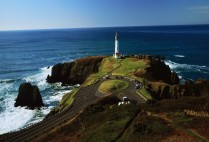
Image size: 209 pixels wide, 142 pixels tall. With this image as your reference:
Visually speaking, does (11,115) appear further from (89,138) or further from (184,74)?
(184,74)

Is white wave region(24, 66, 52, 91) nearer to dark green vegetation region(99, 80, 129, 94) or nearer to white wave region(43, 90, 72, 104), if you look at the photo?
white wave region(43, 90, 72, 104)

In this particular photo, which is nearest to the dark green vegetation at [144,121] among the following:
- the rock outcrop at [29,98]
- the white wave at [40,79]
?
the rock outcrop at [29,98]

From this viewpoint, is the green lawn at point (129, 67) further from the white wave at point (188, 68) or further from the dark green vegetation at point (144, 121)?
the white wave at point (188, 68)

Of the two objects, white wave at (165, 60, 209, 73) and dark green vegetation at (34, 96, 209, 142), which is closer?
dark green vegetation at (34, 96, 209, 142)

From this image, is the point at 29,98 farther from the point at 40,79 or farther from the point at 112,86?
the point at 40,79

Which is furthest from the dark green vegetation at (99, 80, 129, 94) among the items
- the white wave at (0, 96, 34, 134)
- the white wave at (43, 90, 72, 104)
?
the white wave at (43, 90, 72, 104)

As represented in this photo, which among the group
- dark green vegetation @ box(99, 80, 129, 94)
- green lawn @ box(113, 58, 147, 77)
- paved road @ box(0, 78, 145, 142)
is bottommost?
paved road @ box(0, 78, 145, 142)

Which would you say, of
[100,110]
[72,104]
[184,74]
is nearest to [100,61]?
[184,74]

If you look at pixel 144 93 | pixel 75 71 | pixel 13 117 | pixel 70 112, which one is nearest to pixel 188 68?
pixel 75 71
